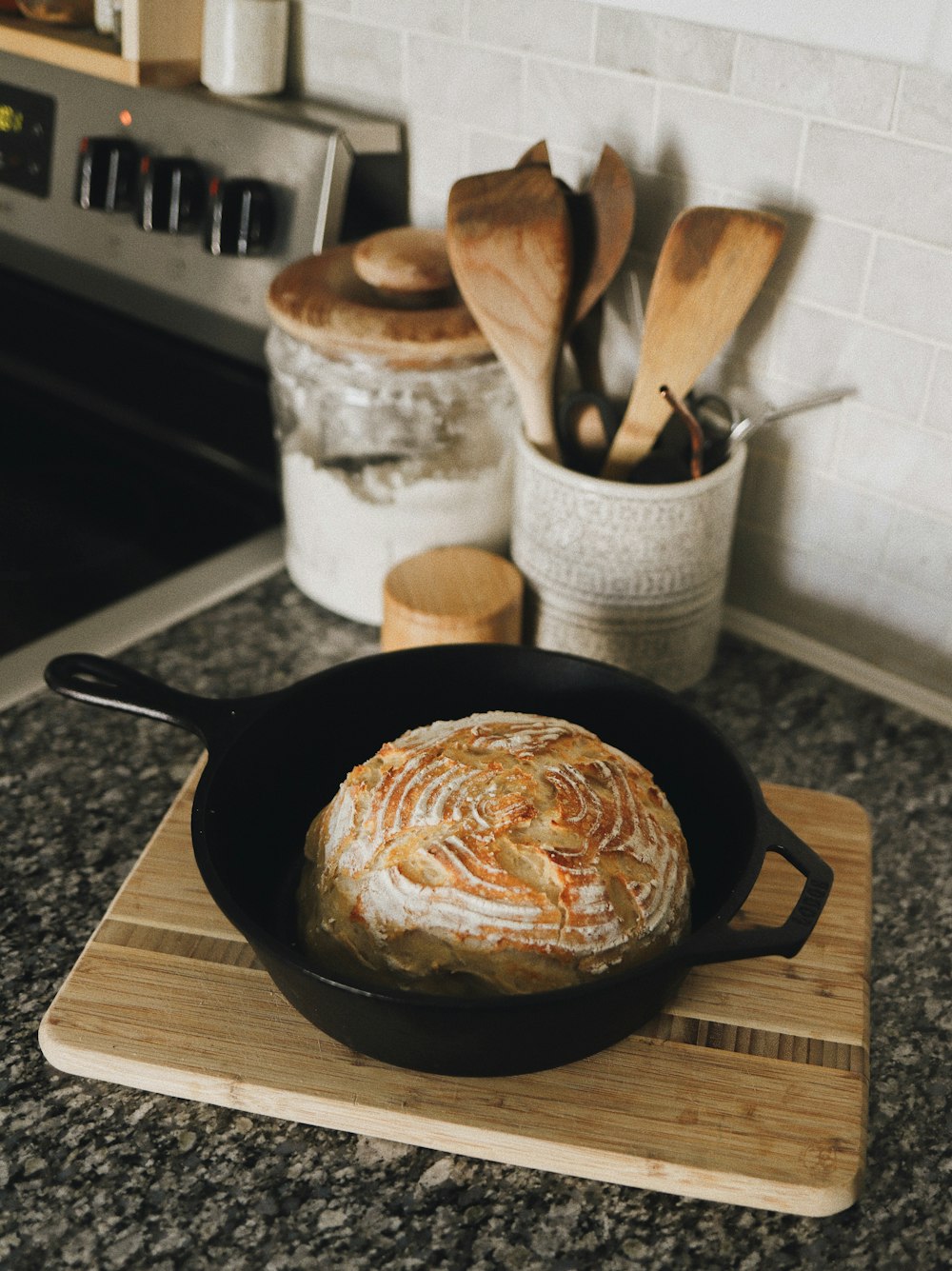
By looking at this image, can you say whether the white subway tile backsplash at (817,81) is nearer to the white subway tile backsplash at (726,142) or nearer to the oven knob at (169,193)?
the white subway tile backsplash at (726,142)

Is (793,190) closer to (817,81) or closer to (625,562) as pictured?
(817,81)

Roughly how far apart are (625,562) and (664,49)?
399 millimetres

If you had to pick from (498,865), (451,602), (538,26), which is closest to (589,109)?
(538,26)

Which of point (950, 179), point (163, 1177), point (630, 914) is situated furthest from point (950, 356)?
point (163, 1177)

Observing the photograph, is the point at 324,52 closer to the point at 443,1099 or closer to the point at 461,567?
the point at 461,567

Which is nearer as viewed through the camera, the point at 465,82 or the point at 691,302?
the point at 691,302

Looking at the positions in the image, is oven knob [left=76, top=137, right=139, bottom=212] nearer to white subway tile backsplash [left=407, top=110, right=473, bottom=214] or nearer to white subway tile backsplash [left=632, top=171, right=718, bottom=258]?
white subway tile backsplash [left=407, top=110, right=473, bottom=214]

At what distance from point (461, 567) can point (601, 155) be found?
1.12 feet

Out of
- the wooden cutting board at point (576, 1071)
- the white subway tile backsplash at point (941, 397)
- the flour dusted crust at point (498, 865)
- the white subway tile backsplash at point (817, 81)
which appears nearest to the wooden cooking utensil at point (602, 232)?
the white subway tile backsplash at point (817, 81)

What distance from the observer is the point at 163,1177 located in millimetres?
618

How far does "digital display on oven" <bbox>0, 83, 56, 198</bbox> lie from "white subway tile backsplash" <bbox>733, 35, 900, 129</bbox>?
0.65m

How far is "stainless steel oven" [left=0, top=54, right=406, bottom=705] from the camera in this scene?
1.06 metres

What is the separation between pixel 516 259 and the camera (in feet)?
2.88

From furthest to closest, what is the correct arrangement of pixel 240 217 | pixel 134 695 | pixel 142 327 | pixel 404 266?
1. pixel 142 327
2. pixel 240 217
3. pixel 404 266
4. pixel 134 695
